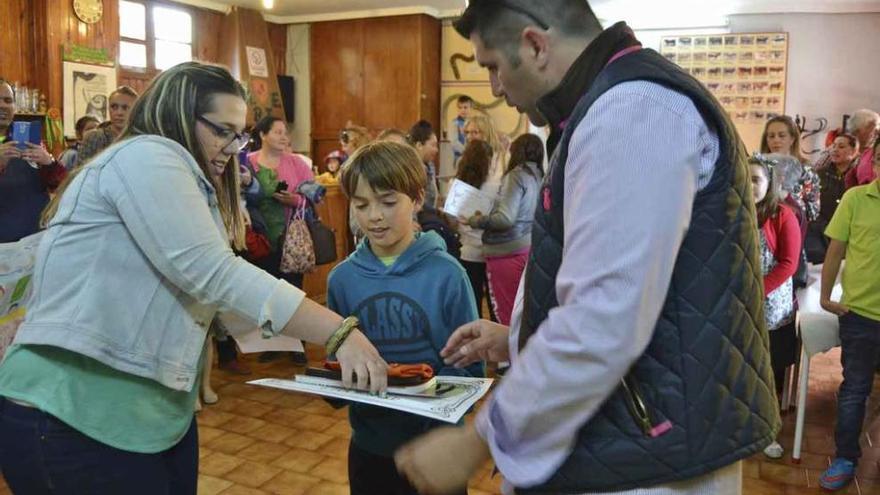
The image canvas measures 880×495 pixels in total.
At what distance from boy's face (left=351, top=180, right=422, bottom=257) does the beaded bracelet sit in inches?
21.7

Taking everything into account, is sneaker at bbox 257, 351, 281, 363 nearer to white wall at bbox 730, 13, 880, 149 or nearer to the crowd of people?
the crowd of people

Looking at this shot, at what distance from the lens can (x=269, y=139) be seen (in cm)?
427

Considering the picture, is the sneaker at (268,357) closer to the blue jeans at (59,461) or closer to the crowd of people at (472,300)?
the crowd of people at (472,300)

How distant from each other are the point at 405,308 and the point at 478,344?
400 millimetres

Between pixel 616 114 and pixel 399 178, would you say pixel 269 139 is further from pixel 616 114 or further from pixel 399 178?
pixel 616 114

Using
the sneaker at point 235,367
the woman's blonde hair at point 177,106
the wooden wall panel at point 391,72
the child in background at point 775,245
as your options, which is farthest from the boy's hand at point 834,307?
the wooden wall panel at point 391,72

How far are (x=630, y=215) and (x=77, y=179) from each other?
0.95 m

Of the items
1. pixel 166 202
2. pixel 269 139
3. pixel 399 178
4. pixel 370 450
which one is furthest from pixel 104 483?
pixel 269 139

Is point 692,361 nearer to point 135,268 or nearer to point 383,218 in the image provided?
point 135,268

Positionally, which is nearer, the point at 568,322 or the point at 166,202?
the point at 568,322

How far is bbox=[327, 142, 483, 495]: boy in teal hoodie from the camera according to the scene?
1685 mm

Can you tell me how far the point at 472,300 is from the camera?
5.86 ft

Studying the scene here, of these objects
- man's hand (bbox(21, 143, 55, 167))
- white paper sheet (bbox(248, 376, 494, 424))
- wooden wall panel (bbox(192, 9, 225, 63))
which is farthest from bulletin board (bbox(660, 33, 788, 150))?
white paper sheet (bbox(248, 376, 494, 424))

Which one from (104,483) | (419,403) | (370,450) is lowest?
(370,450)
